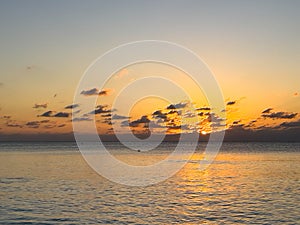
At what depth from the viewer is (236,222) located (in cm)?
2791

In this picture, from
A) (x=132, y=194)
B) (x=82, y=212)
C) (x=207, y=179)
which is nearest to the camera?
(x=82, y=212)

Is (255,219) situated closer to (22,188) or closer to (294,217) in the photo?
(294,217)

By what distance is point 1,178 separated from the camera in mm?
53938

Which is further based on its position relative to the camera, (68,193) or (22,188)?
(22,188)

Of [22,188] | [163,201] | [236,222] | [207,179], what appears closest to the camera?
[236,222]

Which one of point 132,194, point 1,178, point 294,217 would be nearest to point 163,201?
point 132,194

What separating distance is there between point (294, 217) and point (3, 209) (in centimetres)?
2284

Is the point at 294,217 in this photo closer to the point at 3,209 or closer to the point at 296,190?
the point at 296,190

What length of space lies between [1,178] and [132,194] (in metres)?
23.2

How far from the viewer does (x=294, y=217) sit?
29016mm

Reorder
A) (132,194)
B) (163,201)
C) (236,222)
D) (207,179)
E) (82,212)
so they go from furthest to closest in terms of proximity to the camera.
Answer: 1. (207,179)
2. (132,194)
3. (163,201)
4. (82,212)
5. (236,222)

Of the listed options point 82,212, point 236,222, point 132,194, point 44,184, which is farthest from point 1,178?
point 236,222

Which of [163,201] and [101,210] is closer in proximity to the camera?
[101,210]

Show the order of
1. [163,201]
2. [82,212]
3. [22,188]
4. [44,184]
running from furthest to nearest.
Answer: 1. [44,184]
2. [22,188]
3. [163,201]
4. [82,212]
